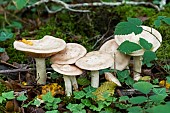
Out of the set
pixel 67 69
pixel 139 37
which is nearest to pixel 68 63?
pixel 67 69

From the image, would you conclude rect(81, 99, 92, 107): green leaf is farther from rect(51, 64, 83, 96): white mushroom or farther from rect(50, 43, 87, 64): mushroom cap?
rect(50, 43, 87, 64): mushroom cap

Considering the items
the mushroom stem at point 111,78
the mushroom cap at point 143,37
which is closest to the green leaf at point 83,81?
the mushroom stem at point 111,78

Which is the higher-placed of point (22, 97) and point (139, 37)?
point (139, 37)

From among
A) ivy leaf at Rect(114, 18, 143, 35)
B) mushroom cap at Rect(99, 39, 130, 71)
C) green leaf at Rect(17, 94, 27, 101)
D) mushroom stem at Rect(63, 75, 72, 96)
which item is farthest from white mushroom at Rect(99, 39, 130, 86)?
green leaf at Rect(17, 94, 27, 101)

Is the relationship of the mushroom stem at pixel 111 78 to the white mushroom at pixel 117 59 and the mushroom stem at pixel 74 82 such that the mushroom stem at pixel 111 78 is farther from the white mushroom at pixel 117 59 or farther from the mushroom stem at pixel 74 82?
the mushroom stem at pixel 74 82

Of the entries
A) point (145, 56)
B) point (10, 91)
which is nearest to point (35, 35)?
point (10, 91)

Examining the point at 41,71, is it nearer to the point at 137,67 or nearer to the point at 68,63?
the point at 68,63
